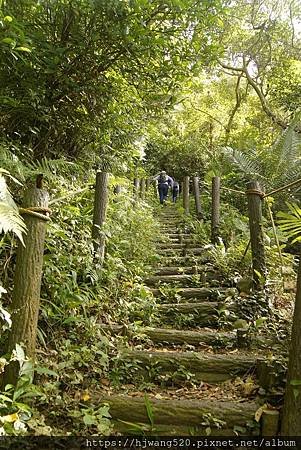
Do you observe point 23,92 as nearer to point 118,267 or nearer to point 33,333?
point 118,267

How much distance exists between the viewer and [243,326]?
383 cm

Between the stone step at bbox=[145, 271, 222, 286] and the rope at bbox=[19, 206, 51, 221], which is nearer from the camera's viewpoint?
the rope at bbox=[19, 206, 51, 221]

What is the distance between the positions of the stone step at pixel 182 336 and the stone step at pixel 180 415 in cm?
92

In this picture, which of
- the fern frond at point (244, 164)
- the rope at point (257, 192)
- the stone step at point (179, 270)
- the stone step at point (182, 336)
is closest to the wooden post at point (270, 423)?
the stone step at point (182, 336)

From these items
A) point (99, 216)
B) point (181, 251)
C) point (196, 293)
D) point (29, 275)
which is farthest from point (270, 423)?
point (181, 251)

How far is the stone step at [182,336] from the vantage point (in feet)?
12.0

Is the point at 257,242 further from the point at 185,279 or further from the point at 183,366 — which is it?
the point at 183,366

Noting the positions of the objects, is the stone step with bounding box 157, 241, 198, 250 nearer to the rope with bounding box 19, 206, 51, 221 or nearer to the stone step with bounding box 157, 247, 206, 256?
the stone step with bounding box 157, 247, 206, 256

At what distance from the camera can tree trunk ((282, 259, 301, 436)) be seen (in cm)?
220

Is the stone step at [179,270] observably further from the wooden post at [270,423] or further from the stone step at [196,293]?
the wooden post at [270,423]

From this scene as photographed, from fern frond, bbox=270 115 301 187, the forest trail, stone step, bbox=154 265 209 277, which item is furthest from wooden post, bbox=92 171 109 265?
fern frond, bbox=270 115 301 187

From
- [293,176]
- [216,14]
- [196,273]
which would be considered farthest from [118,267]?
[293,176]

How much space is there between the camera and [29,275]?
2.48 meters

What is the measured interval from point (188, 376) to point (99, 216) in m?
2.07
